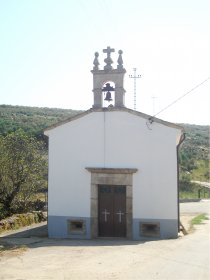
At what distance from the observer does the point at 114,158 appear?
48.5 ft

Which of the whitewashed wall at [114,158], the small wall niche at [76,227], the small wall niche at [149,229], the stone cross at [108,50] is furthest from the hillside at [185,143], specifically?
the small wall niche at [149,229]

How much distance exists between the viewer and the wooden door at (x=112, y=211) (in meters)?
14.7

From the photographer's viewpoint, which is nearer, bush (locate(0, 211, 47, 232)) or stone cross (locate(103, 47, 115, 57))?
stone cross (locate(103, 47, 115, 57))

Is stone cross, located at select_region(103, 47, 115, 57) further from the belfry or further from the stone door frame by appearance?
the stone door frame

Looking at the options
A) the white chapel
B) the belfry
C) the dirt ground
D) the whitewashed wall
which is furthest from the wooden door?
the belfry

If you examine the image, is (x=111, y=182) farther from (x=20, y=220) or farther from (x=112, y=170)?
(x=20, y=220)

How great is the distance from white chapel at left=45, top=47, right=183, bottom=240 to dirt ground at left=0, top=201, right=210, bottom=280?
891 millimetres

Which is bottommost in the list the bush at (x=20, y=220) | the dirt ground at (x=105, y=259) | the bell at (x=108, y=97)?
the dirt ground at (x=105, y=259)

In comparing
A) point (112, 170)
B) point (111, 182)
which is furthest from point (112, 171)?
point (111, 182)

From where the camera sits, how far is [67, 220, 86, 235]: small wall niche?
14781mm

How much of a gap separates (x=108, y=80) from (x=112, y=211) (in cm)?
479

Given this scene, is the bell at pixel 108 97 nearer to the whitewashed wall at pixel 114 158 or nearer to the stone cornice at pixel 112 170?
the whitewashed wall at pixel 114 158

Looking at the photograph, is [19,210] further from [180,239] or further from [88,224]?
[180,239]

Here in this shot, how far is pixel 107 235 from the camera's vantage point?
48.3 feet
